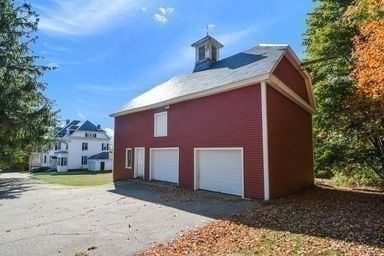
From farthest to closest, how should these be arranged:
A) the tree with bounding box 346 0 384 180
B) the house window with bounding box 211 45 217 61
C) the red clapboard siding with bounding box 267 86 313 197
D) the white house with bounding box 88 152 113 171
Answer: the white house with bounding box 88 152 113 171 < the house window with bounding box 211 45 217 61 < the red clapboard siding with bounding box 267 86 313 197 < the tree with bounding box 346 0 384 180

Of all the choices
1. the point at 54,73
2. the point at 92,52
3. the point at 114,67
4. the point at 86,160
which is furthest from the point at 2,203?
the point at 86,160

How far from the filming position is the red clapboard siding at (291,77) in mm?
12953

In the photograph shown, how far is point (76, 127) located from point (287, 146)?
4290cm

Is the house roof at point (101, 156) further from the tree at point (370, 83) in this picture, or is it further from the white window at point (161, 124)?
the tree at point (370, 83)

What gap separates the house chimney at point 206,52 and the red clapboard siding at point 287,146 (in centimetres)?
628

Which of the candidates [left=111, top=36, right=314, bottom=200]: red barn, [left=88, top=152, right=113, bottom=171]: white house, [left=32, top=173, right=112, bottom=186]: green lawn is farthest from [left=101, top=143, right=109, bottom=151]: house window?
[left=111, top=36, right=314, bottom=200]: red barn

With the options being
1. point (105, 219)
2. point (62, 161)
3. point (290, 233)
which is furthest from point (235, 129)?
point (62, 161)

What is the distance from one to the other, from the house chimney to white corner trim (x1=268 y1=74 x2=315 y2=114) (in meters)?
5.88

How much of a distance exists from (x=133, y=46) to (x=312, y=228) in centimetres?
1592

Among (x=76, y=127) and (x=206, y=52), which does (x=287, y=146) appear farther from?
(x=76, y=127)

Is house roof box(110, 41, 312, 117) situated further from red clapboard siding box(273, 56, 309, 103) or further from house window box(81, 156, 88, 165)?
house window box(81, 156, 88, 165)

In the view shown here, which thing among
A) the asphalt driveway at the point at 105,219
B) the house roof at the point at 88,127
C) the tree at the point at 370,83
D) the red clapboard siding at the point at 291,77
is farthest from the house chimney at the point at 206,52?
the house roof at the point at 88,127

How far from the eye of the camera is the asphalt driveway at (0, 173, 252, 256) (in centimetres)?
614

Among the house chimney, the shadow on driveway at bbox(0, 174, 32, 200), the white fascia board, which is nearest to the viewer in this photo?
the white fascia board
